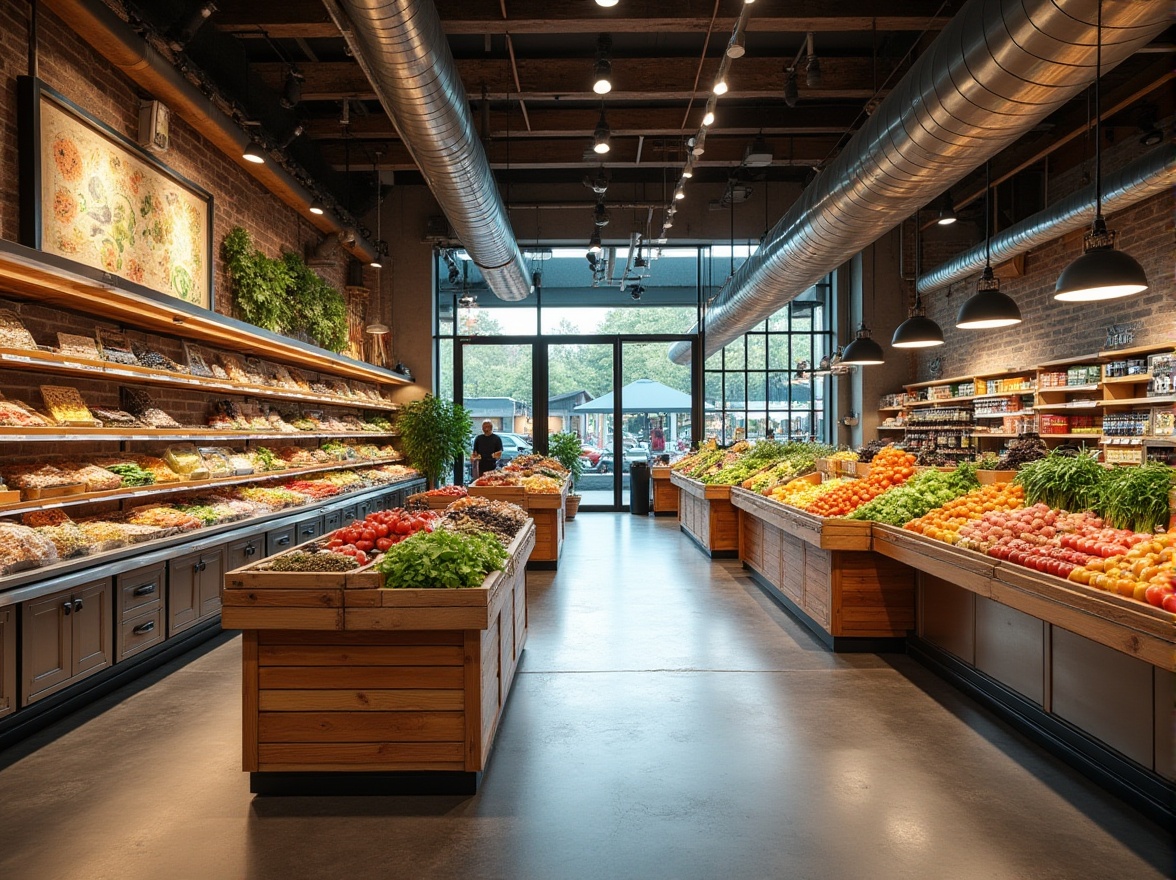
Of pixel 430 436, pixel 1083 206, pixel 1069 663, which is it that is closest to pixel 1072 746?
pixel 1069 663

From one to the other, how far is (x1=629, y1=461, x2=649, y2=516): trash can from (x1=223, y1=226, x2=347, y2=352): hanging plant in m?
5.72

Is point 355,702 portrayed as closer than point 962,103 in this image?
Yes

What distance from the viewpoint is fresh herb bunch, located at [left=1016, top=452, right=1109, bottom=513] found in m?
4.23

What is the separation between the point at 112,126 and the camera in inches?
225

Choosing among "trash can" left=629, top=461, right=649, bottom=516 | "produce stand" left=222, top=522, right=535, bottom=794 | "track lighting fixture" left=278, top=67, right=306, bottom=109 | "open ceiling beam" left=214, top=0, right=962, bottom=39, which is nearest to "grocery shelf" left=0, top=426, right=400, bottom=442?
"produce stand" left=222, top=522, right=535, bottom=794

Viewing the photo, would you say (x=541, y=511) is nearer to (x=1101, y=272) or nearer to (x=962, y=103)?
(x=962, y=103)

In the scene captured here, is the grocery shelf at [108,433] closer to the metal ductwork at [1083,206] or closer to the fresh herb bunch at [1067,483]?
the fresh herb bunch at [1067,483]

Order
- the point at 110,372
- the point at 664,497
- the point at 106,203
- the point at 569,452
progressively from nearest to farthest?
the point at 110,372
the point at 106,203
the point at 569,452
the point at 664,497

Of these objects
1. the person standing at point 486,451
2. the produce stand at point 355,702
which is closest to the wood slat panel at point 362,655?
the produce stand at point 355,702

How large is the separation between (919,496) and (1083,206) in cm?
476

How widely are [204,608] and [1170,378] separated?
28.8 feet

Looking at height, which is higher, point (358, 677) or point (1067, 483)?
point (1067, 483)

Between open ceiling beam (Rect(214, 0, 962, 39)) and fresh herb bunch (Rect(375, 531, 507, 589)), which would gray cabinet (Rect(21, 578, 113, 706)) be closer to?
fresh herb bunch (Rect(375, 531, 507, 589))

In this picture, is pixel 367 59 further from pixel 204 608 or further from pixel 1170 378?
pixel 1170 378
